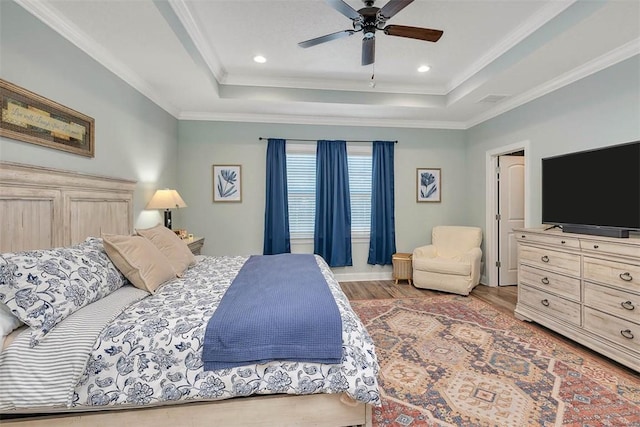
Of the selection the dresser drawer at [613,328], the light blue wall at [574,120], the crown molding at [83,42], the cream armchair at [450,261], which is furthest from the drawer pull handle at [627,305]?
the crown molding at [83,42]

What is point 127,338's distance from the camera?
1.31 metres

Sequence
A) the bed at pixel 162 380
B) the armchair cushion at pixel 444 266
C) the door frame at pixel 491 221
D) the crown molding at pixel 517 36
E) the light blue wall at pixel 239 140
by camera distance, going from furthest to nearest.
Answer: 1. the door frame at pixel 491 221
2. the armchair cushion at pixel 444 266
3. the crown molding at pixel 517 36
4. the light blue wall at pixel 239 140
5. the bed at pixel 162 380

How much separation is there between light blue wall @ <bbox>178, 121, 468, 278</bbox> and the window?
0.73 ft

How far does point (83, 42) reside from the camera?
227cm

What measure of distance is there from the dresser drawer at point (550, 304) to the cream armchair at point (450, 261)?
0.78 meters

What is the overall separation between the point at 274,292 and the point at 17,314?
3.81 feet

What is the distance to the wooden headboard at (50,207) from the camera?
1696 mm

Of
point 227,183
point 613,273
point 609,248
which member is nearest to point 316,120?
point 227,183

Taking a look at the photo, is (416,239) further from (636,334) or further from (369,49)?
(369,49)

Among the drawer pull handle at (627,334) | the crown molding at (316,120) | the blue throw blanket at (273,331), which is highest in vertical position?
the crown molding at (316,120)

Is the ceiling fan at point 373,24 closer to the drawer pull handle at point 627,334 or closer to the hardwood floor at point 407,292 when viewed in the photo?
the drawer pull handle at point 627,334

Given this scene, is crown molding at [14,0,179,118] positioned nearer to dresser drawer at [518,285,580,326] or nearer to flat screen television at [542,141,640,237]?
flat screen television at [542,141,640,237]

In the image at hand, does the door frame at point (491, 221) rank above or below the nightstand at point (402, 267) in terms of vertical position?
above

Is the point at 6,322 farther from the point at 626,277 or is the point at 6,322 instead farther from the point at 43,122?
the point at 626,277
